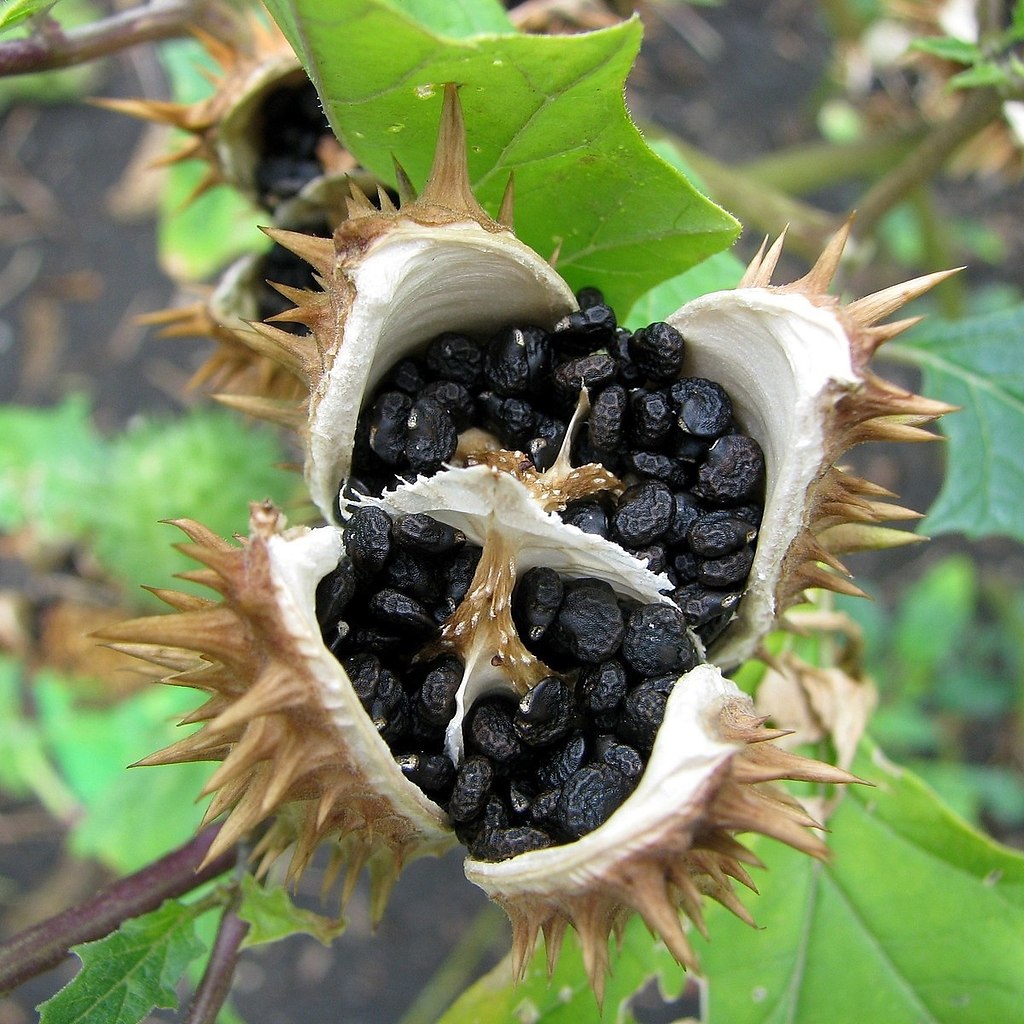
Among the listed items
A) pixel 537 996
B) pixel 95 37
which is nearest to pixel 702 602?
pixel 537 996

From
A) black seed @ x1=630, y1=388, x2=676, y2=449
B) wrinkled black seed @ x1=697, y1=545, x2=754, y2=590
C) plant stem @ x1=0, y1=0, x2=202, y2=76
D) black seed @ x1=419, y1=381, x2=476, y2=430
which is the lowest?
wrinkled black seed @ x1=697, y1=545, x2=754, y2=590

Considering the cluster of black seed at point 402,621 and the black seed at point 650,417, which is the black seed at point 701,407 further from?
the cluster of black seed at point 402,621

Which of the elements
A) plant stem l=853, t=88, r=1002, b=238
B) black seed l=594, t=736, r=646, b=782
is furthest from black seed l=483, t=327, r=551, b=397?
plant stem l=853, t=88, r=1002, b=238

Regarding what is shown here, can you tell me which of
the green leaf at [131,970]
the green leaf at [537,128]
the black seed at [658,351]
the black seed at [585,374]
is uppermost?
the green leaf at [537,128]

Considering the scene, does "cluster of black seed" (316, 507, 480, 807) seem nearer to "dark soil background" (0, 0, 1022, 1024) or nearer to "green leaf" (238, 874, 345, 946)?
"green leaf" (238, 874, 345, 946)

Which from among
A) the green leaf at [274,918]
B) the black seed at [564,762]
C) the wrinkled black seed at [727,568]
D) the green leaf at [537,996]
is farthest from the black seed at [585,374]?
the green leaf at [537,996]

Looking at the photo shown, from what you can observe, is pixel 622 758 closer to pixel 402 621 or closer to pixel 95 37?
pixel 402 621
